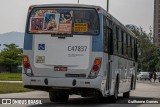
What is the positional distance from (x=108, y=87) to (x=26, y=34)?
12.4ft

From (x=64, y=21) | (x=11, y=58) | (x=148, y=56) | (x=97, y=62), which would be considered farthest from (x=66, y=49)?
(x=148, y=56)

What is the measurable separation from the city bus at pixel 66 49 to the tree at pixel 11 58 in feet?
320

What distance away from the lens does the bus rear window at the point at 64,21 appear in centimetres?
1853

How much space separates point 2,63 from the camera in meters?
116

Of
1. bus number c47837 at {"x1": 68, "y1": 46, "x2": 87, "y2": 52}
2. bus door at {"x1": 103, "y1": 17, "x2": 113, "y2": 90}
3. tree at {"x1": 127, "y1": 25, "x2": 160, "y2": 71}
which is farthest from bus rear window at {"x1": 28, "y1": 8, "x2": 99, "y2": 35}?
tree at {"x1": 127, "y1": 25, "x2": 160, "y2": 71}

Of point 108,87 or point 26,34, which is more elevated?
point 26,34

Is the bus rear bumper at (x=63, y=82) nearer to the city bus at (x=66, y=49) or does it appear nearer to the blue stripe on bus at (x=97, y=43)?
the city bus at (x=66, y=49)

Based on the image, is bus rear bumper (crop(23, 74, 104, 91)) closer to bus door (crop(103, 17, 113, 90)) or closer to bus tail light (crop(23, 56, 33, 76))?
bus tail light (crop(23, 56, 33, 76))

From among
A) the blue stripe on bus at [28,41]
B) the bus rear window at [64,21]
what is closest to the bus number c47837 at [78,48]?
the bus rear window at [64,21]

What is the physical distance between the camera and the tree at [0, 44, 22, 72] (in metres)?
116

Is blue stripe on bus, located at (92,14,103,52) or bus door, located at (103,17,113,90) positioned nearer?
blue stripe on bus, located at (92,14,103,52)

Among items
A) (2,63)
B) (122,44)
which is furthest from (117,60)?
(2,63)

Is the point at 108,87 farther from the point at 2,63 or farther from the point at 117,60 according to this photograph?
the point at 2,63

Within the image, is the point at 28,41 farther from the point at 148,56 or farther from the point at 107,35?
the point at 148,56
